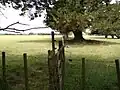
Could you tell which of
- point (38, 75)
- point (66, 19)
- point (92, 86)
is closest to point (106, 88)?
point (92, 86)

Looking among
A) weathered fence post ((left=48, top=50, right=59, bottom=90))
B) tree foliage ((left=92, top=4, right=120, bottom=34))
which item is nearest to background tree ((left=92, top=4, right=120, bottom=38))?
tree foliage ((left=92, top=4, right=120, bottom=34))

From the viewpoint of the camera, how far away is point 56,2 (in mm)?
12234

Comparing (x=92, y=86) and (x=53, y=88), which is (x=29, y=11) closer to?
(x=92, y=86)

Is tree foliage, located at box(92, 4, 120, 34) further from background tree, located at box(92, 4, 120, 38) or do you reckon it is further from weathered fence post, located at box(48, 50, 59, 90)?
weathered fence post, located at box(48, 50, 59, 90)

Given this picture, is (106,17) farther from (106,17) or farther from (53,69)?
(53,69)

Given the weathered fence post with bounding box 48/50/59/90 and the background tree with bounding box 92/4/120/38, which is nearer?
the weathered fence post with bounding box 48/50/59/90

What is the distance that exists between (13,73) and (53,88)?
269 inches

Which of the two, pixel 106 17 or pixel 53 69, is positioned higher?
pixel 106 17

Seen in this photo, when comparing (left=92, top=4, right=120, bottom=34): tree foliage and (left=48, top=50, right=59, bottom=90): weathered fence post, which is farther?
(left=92, top=4, right=120, bottom=34): tree foliage

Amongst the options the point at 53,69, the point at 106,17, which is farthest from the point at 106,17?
the point at 53,69

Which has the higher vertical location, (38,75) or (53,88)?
(53,88)

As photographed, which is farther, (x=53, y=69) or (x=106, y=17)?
(x=106, y=17)

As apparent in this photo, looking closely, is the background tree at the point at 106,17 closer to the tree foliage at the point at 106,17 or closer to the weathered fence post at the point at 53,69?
the tree foliage at the point at 106,17

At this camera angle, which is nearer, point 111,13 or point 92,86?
point 92,86
